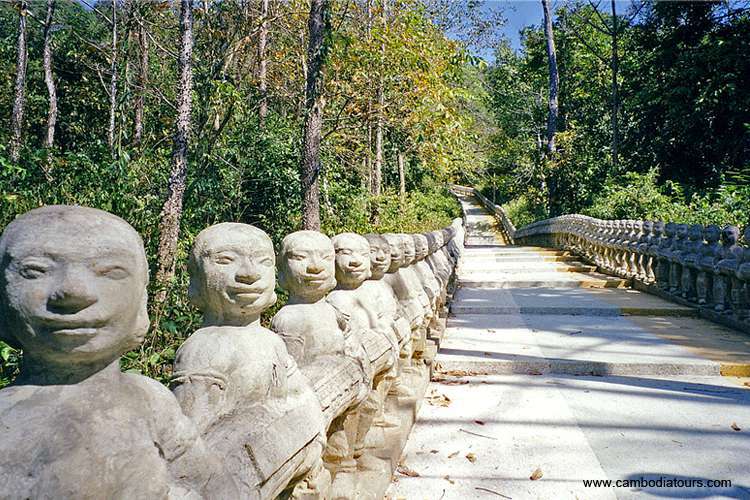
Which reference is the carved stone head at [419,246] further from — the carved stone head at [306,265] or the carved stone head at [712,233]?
the carved stone head at [712,233]

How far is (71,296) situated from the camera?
1189 millimetres

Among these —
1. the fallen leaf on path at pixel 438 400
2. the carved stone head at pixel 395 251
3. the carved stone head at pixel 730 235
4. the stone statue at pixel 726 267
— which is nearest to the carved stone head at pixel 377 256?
the carved stone head at pixel 395 251

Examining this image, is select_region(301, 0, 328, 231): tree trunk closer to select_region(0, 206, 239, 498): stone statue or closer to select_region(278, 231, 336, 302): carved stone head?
select_region(278, 231, 336, 302): carved stone head

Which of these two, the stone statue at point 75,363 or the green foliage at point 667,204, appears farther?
the green foliage at point 667,204

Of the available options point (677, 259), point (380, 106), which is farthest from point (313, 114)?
point (677, 259)

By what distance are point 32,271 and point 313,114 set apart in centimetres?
618

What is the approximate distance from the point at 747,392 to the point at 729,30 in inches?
548

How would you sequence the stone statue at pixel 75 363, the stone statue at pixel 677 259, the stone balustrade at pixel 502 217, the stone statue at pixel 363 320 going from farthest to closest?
the stone balustrade at pixel 502 217 < the stone statue at pixel 677 259 < the stone statue at pixel 363 320 < the stone statue at pixel 75 363

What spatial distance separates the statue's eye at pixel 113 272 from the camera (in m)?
1.25

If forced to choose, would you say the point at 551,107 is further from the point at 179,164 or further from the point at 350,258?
the point at 350,258

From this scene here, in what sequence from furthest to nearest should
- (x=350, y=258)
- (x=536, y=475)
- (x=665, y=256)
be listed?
(x=665, y=256), (x=536, y=475), (x=350, y=258)

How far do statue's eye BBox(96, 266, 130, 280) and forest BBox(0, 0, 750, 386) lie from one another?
266 centimetres

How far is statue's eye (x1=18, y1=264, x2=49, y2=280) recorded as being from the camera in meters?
1.19

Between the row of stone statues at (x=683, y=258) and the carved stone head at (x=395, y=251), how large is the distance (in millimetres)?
4300
